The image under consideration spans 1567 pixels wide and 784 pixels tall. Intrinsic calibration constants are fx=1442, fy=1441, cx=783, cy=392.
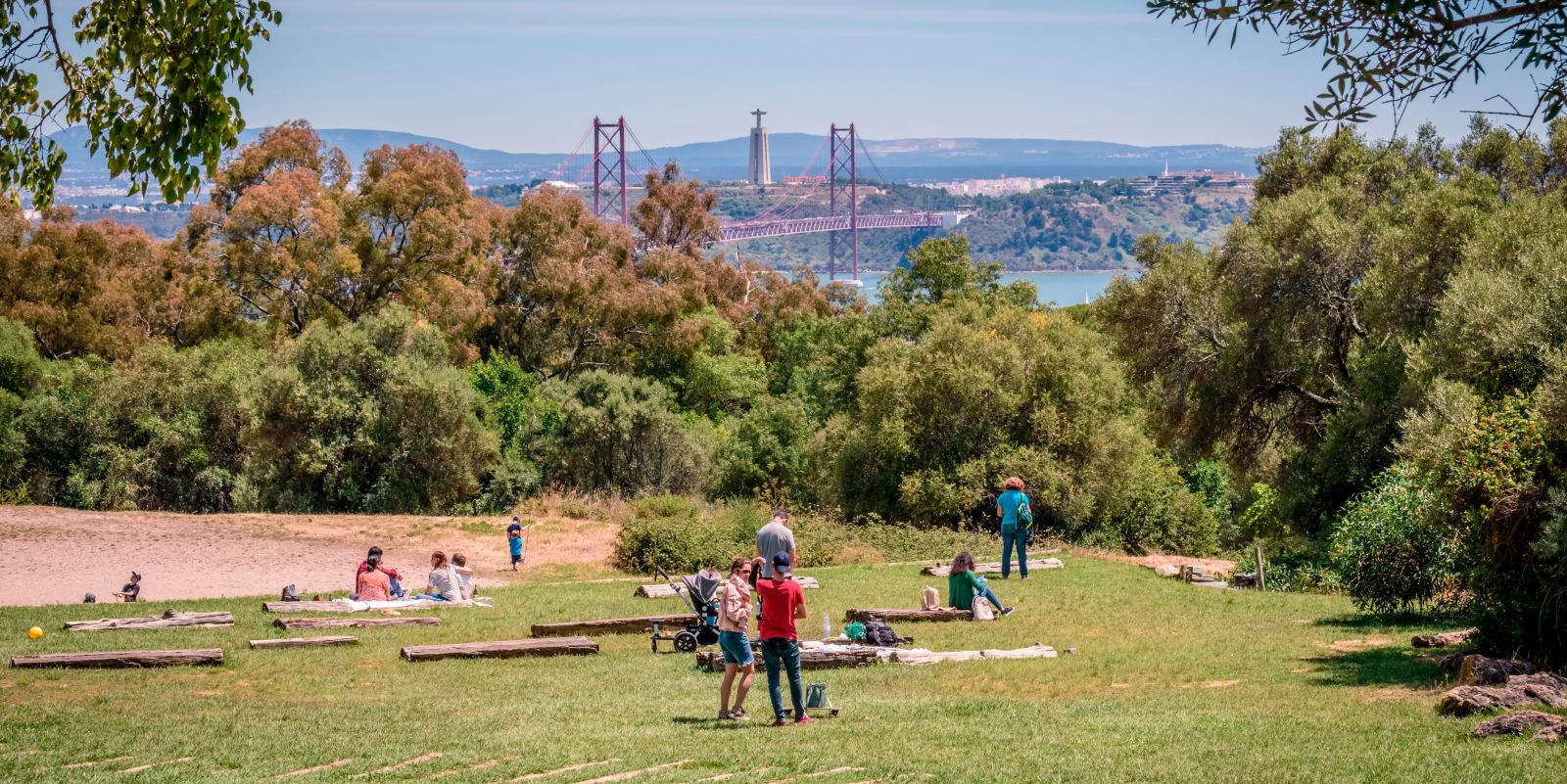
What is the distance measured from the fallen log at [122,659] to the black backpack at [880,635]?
683 centimetres

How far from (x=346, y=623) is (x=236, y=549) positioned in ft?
37.6

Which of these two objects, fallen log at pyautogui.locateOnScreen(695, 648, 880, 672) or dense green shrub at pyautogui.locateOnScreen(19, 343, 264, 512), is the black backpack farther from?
dense green shrub at pyautogui.locateOnScreen(19, 343, 264, 512)

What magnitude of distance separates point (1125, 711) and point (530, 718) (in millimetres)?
5013

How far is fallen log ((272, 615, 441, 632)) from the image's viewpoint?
57.0ft

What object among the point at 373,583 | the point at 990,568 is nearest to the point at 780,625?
the point at 373,583

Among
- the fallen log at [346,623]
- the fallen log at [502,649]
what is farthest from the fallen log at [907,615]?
the fallen log at [346,623]

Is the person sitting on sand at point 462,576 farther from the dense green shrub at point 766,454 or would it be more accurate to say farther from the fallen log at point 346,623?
the dense green shrub at point 766,454

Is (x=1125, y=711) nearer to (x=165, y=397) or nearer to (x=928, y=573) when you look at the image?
(x=928, y=573)

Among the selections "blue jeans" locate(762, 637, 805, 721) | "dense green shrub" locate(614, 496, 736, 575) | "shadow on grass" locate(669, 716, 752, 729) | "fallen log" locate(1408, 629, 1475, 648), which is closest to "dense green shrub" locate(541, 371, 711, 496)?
"dense green shrub" locate(614, 496, 736, 575)

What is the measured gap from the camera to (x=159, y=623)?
17.4m

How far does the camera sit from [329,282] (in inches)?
1831

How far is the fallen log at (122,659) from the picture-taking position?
569 inches

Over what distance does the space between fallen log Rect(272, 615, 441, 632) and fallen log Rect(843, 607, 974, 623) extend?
17.2 feet

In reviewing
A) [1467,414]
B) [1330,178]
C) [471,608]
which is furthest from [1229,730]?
[1330,178]
